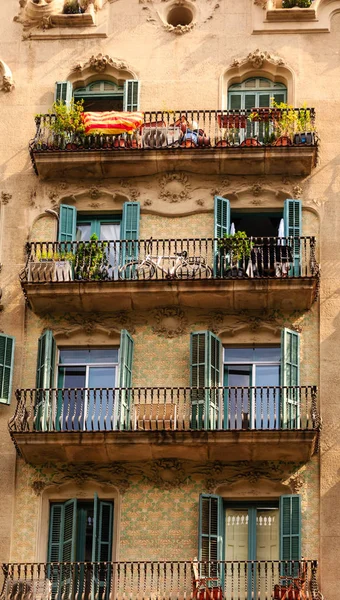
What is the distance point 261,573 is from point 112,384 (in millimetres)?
4954

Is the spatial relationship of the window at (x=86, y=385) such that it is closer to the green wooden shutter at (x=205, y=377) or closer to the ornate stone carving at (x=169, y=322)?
the ornate stone carving at (x=169, y=322)

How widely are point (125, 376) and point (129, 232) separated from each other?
3.34 meters

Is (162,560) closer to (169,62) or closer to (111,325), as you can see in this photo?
(111,325)

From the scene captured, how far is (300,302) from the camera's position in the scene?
33.3 m

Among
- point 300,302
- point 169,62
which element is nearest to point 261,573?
point 300,302

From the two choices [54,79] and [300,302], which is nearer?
[300,302]

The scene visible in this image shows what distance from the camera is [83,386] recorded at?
3344 cm

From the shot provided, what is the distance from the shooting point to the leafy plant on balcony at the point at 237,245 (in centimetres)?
3362

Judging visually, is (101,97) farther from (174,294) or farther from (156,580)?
(156,580)

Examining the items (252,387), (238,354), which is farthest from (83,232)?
(252,387)

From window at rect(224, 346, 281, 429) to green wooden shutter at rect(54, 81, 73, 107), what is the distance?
666 cm

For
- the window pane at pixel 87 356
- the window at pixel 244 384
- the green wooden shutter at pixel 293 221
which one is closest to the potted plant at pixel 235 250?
the green wooden shutter at pixel 293 221

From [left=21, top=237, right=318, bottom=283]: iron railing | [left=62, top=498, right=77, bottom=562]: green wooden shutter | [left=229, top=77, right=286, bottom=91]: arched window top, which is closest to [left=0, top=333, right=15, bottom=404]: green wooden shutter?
[left=21, top=237, right=318, bottom=283]: iron railing

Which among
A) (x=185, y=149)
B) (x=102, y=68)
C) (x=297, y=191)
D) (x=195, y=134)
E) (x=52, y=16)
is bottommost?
(x=297, y=191)
